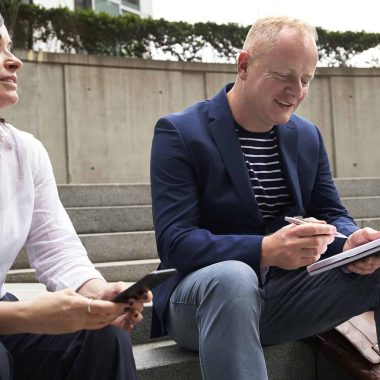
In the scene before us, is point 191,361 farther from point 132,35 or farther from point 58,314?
point 132,35

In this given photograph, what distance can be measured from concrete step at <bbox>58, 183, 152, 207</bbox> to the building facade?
381 cm

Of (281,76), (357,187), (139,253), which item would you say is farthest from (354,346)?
(357,187)

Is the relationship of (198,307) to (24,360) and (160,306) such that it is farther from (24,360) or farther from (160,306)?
(24,360)

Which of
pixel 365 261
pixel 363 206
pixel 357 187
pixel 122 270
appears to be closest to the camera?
pixel 365 261

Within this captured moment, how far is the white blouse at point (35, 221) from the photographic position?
72.2 inches

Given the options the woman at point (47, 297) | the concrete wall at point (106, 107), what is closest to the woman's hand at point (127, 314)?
the woman at point (47, 297)

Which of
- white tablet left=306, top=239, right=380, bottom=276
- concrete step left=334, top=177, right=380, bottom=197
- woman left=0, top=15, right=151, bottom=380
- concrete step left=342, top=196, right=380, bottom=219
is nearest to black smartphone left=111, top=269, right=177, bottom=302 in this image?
woman left=0, top=15, right=151, bottom=380

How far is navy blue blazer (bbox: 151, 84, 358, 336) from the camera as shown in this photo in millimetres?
2176

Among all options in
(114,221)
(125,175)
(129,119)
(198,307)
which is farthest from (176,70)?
(198,307)

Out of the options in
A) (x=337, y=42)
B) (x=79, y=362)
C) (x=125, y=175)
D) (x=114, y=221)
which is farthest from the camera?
(x=337, y=42)

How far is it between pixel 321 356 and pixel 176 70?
6063 mm

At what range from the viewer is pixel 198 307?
2.07 metres

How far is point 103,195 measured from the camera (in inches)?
203

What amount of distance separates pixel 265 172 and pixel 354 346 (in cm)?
77
